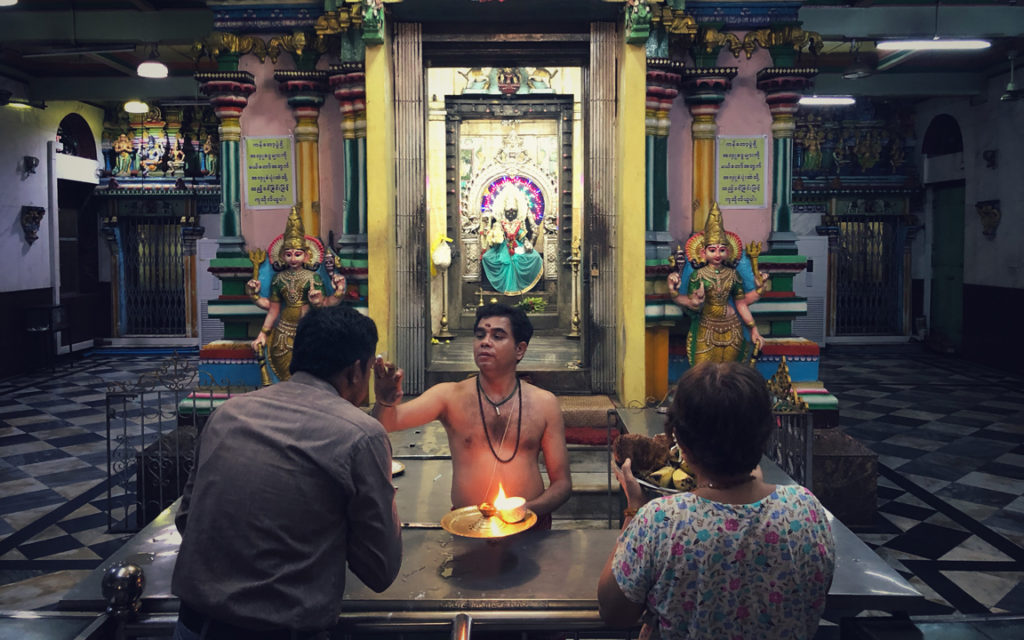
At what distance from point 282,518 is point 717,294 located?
494 cm

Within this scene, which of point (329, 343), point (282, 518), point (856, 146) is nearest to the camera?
point (282, 518)

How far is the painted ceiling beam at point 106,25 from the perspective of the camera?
8711 millimetres

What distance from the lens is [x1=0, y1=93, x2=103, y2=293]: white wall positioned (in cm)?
1096

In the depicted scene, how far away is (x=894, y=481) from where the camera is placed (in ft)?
20.8

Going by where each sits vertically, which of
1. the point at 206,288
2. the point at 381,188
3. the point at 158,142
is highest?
the point at 158,142

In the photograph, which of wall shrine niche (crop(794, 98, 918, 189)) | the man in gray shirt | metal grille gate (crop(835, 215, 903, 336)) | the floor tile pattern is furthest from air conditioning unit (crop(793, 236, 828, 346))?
the man in gray shirt

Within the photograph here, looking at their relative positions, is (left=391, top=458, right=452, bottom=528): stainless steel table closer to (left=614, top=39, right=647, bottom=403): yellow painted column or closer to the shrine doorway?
(left=614, top=39, right=647, bottom=403): yellow painted column

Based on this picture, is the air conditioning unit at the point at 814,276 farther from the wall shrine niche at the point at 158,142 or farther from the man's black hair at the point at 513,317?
the man's black hair at the point at 513,317

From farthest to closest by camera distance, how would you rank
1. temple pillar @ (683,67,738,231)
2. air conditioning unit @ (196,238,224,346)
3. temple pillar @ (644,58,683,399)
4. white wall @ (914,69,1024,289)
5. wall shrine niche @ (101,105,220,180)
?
wall shrine niche @ (101,105,220,180), air conditioning unit @ (196,238,224,346), white wall @ (914,69,1024,289), temple pillar @ (683,67,738,231), temple pillar @ (644,58,683,399)

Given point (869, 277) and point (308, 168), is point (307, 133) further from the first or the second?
point (869, 277)

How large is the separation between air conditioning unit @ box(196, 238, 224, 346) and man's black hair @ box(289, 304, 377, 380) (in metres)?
11.6

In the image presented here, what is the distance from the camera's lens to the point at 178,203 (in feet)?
44.7

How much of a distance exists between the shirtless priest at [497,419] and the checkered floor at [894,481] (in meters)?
2.46

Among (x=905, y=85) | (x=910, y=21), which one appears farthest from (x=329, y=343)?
(x=905, y=85)
